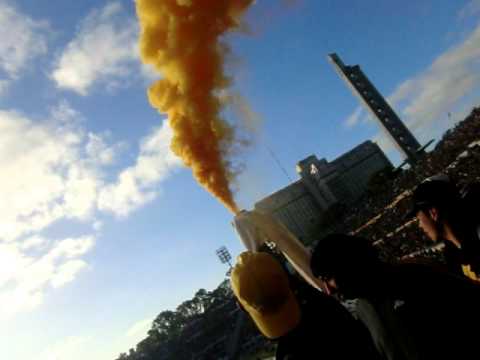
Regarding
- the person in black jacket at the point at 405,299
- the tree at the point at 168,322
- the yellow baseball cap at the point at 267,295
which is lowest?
the person in black jacket at the point at 405,299

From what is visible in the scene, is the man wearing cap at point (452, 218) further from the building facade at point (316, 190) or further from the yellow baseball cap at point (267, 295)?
the building facade at point (316, 190)

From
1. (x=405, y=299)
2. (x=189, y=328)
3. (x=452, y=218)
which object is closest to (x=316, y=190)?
(x=189, y=328)

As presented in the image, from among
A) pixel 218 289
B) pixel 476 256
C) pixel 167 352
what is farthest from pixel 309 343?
pixel 218 289

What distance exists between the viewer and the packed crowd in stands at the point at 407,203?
75.2 ft

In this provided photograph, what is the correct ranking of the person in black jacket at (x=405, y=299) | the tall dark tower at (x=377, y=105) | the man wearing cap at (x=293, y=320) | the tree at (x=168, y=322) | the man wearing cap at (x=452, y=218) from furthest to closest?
the tree at (x=168, y=322) < the tall dark tower at (x=377, y=105) < the man wearing cap at (x=452, y=218) < the man wearing cap at (x=293, y=320) < the person in black jacket at (x=405, y=299)

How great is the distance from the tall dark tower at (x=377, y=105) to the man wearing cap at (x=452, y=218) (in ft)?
173

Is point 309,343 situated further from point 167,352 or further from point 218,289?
point 218,289

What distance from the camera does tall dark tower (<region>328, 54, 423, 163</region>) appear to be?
177 feet

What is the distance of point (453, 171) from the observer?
24.9 meters

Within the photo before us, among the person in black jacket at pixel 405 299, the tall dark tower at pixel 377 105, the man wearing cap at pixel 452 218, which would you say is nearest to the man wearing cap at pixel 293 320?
the person in black jacket at pixel 405 299

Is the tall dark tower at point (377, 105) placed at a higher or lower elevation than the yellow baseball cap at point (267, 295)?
higher

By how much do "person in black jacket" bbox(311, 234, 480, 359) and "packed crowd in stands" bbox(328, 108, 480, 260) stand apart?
16.1 m

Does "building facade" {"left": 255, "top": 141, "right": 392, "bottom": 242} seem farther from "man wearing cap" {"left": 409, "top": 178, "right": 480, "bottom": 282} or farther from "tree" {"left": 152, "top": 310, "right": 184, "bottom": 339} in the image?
"man wearing cap" {"left": 409, "top": 178, "right": 480, "bottom": 282}

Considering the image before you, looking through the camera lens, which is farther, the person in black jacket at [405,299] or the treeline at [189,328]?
the treeline at [189,328]
